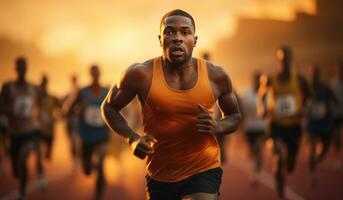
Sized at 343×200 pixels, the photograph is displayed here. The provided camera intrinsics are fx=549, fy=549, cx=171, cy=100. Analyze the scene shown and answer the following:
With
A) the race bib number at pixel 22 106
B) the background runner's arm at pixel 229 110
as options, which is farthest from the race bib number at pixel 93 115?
the background runner's arm at pixel 229 110

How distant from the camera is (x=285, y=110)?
319 inches

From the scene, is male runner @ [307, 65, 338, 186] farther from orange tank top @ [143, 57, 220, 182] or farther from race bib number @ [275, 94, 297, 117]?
orange tank top @ [143, 57, 220, 182]

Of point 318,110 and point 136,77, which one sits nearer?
point 136,77

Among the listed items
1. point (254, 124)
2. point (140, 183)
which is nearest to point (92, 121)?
point (140, 183)

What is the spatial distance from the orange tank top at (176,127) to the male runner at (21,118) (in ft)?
16.8

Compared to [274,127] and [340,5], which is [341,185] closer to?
[274,127]

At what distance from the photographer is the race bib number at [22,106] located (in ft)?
28.4

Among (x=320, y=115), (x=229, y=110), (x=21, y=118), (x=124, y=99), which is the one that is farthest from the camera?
(x=320, y=115)

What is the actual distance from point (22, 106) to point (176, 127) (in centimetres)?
543

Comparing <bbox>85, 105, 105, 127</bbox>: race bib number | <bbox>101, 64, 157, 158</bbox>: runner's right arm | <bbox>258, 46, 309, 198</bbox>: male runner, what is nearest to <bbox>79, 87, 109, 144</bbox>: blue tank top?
<bbox>85, 105, 105, 127</bbox>: race bib number

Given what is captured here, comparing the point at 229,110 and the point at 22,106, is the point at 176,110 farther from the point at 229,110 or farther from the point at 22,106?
the point at 22,106

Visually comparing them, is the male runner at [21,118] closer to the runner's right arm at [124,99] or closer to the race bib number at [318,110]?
the runner's right arm at [124,99]

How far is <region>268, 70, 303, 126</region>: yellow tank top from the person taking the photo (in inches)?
316

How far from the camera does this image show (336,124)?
11.7m
